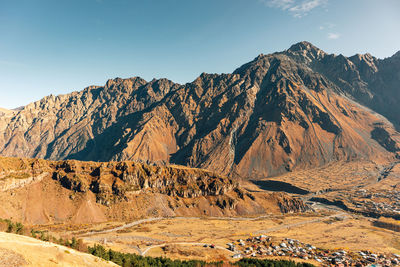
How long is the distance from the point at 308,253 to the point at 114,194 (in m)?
109

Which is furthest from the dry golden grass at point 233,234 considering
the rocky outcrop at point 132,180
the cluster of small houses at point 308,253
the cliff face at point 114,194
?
the rocky outcrop at point 132,180

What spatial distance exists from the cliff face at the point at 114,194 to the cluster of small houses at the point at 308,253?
185 ft

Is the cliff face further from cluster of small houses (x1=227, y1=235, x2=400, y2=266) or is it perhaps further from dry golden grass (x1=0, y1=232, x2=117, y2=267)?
dry golden grass (x1=0, y1=232, x2=117, y2=267)

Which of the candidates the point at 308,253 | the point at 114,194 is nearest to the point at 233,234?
the point at 308,253

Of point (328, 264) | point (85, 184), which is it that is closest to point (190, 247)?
point (328, 264)

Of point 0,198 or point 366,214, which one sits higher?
point 0,198

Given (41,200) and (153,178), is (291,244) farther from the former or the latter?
(41,200)

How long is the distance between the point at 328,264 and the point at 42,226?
412ft

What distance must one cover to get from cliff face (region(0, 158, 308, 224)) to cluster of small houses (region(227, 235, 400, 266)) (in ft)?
185

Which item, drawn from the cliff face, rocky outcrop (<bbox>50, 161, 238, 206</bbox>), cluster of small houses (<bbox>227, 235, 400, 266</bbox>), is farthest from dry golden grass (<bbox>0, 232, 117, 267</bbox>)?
rocky outcrop (<bbox>50, 161, 238, 206</bbox>)

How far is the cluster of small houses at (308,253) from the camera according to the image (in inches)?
3700

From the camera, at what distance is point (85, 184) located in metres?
140

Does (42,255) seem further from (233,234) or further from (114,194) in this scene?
(114,194)

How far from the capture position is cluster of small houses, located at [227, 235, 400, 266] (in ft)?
308
